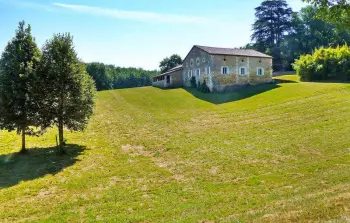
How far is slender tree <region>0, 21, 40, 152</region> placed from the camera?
740 inches

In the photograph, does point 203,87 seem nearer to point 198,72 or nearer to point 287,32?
point 198,72

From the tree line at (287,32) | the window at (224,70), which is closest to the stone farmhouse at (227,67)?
the window at (224,70)

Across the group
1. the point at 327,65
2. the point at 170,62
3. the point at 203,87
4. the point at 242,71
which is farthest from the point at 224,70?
the point at 170,62

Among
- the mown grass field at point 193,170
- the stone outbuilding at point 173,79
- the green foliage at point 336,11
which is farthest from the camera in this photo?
the stone outbuilding at point 173,79

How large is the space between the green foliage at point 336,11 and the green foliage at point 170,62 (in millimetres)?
91232

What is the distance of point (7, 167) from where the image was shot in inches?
675

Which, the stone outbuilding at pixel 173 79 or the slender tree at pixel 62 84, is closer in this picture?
the slender tree at pixel 62 84

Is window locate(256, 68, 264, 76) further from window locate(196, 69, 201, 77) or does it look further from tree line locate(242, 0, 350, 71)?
tree line locate(242, 0, 350, 71)

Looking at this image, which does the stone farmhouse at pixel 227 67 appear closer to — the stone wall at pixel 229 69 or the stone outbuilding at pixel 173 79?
the stone wall at pixel 229 69

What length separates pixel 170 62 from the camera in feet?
328

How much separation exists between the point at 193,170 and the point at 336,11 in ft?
A: 34.5

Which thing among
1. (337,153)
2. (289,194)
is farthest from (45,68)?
(337,153)

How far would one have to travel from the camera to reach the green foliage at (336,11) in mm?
8844

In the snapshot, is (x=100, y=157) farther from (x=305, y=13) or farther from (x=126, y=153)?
(x=305, y=13)
